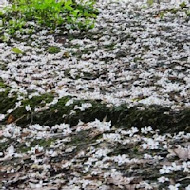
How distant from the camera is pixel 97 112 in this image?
204 inches

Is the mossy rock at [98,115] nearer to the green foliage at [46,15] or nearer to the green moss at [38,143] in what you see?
the green moss at [38,143]

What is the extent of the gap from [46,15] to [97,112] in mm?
6391

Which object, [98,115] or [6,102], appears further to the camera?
[6,102]

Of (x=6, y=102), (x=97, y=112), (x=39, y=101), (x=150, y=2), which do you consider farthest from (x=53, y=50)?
(x=150, y=2)

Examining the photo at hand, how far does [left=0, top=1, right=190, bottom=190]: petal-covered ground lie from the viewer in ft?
13.2

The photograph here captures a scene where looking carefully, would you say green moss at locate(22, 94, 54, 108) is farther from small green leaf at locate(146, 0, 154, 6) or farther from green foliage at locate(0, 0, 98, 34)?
small green leaf at locate(146, 0, 154, 6)

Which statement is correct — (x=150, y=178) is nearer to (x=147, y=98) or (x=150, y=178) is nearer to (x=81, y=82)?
(x=147, y=98)

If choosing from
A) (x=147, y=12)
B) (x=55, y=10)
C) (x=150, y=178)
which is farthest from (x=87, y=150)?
(x=147, y=12)

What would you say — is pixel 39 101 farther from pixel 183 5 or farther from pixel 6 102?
pixel 183 5

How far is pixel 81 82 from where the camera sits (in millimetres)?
6668

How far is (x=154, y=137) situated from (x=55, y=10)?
7065 millimetres

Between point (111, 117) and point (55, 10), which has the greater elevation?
point (55, 10)

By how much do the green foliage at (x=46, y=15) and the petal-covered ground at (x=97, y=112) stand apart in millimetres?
1111

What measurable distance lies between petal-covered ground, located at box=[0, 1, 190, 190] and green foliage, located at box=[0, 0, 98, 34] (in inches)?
43.7
